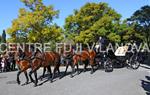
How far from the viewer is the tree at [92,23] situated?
56.2 metres

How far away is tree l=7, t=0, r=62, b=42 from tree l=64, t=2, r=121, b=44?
13820 mm

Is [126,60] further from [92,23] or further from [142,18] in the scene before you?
[142,18]

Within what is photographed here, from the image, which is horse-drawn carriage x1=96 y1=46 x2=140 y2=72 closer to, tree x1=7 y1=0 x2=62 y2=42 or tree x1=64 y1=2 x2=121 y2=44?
tree x1=7 y1=0 x2=62 y2=42

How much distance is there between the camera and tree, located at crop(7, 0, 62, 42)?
1638 inches

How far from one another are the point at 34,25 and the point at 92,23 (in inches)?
729

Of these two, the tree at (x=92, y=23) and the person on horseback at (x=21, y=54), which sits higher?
the tree at (x=92, y=23)

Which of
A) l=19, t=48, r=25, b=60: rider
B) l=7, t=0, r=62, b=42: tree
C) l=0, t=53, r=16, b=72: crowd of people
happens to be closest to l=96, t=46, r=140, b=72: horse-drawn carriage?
l=19, t=48, r=25, b=60: rider

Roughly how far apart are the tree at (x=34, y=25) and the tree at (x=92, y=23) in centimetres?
1382

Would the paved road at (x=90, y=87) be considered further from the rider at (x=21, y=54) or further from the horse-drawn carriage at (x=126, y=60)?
the horse-drawn carriage at (x=126, y=60)

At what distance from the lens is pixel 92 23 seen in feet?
193

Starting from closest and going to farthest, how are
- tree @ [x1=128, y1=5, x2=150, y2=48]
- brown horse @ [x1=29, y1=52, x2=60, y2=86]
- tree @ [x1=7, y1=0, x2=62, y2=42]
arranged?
1. brown horse @ [x1=29, y1=52, x2=60, y2=86]
2. tree @ [x1=7, y1=0, x2=62, y2=42]
3. tree @ [x1=128, y1=5, x2=150, y2=48]

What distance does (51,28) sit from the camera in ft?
140

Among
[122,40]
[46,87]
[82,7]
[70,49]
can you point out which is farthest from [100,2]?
[46,87]

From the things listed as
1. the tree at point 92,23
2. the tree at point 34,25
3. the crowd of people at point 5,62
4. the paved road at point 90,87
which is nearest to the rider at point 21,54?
the paved road at point 90,87
